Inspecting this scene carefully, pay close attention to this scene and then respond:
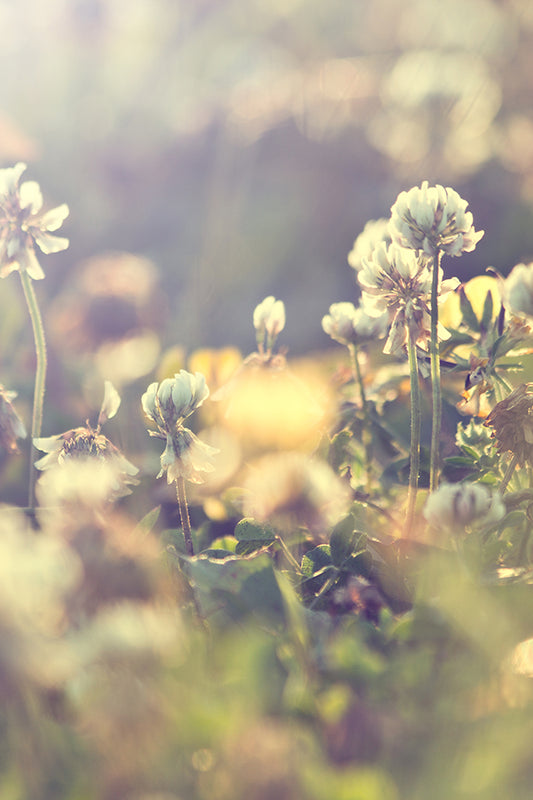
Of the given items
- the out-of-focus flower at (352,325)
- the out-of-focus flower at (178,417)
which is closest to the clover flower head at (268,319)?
the out-of-focus flower at (352,325)

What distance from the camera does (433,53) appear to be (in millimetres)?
5727

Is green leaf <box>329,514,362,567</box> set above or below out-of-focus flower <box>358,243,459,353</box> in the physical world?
below

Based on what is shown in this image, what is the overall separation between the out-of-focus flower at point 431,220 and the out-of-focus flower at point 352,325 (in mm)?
162

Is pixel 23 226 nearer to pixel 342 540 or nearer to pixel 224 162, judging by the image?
pixel 342 540

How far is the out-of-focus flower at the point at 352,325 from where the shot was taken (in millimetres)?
782

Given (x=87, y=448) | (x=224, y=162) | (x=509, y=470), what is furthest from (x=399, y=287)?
(x=224, y=162)

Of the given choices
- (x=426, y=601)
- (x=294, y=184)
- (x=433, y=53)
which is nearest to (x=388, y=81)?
(x=433, y=53)

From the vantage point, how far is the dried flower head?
2.06ft

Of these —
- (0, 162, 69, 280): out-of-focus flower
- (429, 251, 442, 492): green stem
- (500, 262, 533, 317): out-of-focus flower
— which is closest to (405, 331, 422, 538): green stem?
(429, 251, 442, 492): green stem

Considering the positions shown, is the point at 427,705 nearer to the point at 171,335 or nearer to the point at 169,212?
the point at 171,335

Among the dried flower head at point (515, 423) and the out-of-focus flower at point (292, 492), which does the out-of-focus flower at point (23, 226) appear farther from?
the dried flower head at point (515, 423)

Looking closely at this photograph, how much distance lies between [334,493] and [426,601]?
123 millimetres

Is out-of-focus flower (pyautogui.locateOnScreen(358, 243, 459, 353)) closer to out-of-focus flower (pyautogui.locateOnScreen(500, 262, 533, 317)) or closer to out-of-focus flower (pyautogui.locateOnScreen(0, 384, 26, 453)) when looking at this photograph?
out-of-focus flower (pyautogui.locateOnScreen(500, 262, 533, 317))

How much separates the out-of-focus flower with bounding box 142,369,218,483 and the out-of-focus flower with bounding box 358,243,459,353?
170 millimetres
